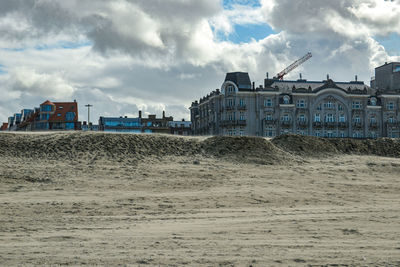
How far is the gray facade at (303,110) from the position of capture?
78.0 m

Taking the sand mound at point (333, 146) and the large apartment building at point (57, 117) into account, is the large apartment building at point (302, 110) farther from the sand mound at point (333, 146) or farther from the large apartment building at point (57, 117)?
the sand mound at point (333, 146)

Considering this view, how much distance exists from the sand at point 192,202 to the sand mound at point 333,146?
0.16 m

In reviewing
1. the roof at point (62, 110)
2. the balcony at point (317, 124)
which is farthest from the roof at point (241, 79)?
the roof at point (62, 110)

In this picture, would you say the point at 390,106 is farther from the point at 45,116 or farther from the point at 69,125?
the point at 45,116

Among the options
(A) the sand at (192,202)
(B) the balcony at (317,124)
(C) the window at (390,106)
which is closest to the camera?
(A) the sand at (192,202)

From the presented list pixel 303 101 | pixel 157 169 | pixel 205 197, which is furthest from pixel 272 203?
pixel 303 101

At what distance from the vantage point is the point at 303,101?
79625 millimetres

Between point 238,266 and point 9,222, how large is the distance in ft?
25.9

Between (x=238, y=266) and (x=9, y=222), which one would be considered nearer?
(x=238, y=266)

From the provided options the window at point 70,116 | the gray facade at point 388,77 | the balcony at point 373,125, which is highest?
the gray facade at point 388,77

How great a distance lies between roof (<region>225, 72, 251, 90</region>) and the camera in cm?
7986

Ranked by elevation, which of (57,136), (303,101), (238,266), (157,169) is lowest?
(238,266)

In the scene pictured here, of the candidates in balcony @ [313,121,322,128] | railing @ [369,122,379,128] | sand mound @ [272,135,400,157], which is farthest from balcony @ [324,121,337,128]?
sand mound @ [272,135,400,157]

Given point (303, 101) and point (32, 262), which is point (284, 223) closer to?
point (32, 262)
